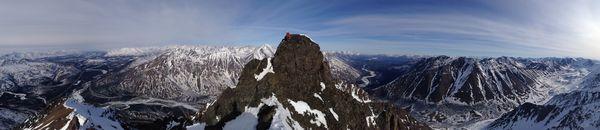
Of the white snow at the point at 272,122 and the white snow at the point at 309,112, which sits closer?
the white snow at the point at 272,122

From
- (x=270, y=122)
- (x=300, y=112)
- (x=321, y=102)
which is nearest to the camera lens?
(x=270, y=122)

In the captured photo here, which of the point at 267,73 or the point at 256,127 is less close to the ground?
the point at 267,73

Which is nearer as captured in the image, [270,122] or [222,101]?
[270,122]

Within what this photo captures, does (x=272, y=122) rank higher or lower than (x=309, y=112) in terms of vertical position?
lower

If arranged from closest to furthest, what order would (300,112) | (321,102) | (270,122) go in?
1. (270,122)
2. (300,112)
3. (321,102)

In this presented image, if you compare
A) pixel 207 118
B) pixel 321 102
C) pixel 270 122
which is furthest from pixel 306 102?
pixel 207 118

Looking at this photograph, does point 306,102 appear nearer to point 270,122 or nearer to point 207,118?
point 270,122

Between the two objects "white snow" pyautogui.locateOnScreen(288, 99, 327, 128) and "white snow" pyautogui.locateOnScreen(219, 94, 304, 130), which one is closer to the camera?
"white snow" pyautogui.locateOnScreen(219, 94, 304, 130)

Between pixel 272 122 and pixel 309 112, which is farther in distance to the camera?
pixel 309 112
